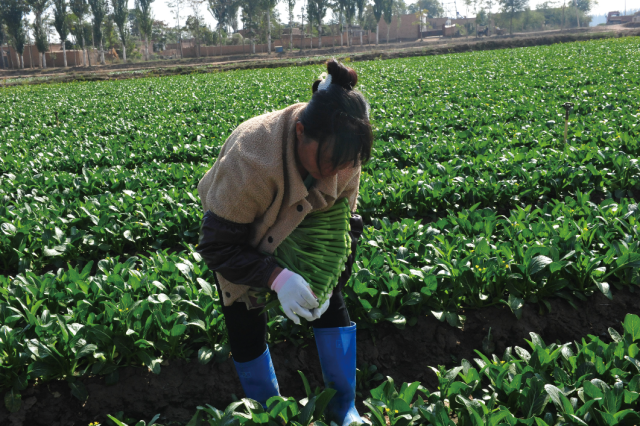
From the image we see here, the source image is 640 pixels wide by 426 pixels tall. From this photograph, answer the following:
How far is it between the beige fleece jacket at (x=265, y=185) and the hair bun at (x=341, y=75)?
20 cm

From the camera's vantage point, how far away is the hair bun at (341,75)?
1.89m

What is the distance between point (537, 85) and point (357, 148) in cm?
1513

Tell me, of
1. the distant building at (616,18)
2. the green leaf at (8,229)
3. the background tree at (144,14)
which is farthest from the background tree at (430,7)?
the green leaf at (8,229)

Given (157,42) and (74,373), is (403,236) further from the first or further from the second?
(157,42)

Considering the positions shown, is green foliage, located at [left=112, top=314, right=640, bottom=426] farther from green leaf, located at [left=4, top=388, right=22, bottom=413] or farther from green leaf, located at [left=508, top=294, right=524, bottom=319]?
green leaf, located at [left=4, top=388, right=22, bottom=413]

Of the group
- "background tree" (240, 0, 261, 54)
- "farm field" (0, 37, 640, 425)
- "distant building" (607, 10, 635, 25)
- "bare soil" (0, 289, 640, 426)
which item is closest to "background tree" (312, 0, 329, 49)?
"background tree" (240, 0, 261, 54)

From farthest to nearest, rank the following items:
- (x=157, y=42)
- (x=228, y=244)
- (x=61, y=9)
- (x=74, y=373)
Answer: (x=157, y=42), (x=61, y=9), (x=74, y=373), (x=228, y=244)

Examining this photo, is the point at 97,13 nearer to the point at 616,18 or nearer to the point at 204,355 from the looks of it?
the point at 204,355

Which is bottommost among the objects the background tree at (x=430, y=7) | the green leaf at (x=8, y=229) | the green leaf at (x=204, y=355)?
the green leaf at (x=204, y=355)

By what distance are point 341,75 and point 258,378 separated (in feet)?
4.98

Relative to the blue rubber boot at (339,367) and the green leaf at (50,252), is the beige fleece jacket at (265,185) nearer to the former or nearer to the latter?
the blue rubber boot at (339,367)

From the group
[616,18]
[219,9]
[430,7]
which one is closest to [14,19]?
[219,9]

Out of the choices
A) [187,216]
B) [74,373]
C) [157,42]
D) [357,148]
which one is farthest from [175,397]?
[157,42]

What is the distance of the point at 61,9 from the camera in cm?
5312
